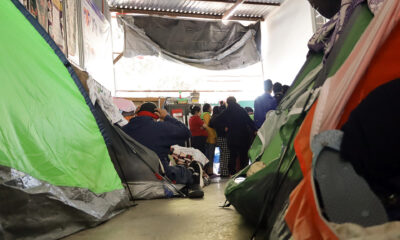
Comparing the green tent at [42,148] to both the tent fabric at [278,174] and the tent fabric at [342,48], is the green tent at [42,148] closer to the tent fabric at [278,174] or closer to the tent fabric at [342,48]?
the tent fabric at [278,174]

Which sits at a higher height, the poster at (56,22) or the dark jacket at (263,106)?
the poster at (56,22)

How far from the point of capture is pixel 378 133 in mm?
556

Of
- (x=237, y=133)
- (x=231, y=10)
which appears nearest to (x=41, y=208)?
(x=237, y=133)

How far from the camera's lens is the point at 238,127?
3795mm

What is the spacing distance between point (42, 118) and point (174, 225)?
74cm

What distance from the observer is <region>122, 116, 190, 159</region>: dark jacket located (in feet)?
8.39

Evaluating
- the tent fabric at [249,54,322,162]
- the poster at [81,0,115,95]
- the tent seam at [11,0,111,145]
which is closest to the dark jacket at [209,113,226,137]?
the poster at [81,0,115,95]

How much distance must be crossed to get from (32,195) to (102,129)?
91cm

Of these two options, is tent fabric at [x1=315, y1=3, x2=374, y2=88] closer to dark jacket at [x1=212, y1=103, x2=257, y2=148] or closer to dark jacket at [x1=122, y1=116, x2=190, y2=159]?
dark jacket at [x1=122, y1=116, x2=190, y2=159]

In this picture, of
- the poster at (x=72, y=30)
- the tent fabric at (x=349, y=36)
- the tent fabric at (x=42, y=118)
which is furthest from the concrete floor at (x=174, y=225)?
the poster at (x=72, y=30)

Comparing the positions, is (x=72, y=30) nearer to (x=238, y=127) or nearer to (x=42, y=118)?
(x=42, y=118)

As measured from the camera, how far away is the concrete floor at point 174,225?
3.84ft

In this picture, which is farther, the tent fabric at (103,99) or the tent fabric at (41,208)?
the tent fabric at (103,99)

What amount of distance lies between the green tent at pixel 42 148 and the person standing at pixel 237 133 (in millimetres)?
2328
